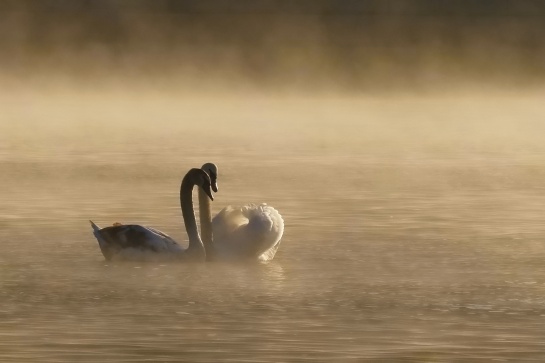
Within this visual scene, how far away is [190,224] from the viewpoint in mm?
9703

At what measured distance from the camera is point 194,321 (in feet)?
24.8

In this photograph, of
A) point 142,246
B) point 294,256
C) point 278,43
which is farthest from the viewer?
point 278,43

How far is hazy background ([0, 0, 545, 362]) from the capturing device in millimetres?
7242

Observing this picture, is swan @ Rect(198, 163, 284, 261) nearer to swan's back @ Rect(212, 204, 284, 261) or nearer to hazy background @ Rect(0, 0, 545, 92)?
swan's back @ Rect(212, 204, 284, 261)

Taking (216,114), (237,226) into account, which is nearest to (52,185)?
(237,226)

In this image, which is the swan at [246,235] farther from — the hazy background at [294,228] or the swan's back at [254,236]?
the hazy background at [294,228]

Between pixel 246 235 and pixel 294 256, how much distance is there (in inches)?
10.9

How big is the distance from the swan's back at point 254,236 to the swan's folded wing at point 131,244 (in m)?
0.26

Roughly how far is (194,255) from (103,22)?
38.5 metres

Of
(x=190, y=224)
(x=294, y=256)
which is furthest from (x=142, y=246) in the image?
(x=294, y=256)

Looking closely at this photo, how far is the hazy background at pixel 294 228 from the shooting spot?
724cm

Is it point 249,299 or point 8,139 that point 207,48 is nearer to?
point 8,139

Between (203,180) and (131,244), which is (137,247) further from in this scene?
(203,180)

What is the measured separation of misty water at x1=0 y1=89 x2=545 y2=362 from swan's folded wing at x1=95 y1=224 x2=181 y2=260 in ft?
0.27
